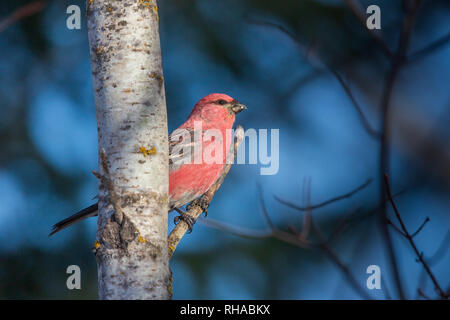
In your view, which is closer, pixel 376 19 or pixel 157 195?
pixel 157 195

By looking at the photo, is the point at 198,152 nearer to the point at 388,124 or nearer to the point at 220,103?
the point at 220,103

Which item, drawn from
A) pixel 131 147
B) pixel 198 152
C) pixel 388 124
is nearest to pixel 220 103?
pixel 198 152

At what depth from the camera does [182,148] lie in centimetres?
453

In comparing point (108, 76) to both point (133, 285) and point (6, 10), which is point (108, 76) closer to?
point (133, 285)

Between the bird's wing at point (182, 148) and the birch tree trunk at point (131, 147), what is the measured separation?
→ 1735mm

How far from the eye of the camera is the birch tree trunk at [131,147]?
239cm

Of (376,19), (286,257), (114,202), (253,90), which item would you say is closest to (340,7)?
(253,90)

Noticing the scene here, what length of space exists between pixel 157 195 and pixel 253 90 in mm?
4888

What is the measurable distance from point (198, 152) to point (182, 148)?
0.14 m

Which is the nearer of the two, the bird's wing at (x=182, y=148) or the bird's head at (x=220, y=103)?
the bird's wing at (x=182, y=148)

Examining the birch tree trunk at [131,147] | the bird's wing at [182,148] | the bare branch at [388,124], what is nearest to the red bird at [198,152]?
the bird's wing at [182,148]

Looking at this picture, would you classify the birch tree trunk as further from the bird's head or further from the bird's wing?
the bird's head

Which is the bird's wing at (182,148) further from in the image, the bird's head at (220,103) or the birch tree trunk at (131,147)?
the birch tree trunk at (131,147)
